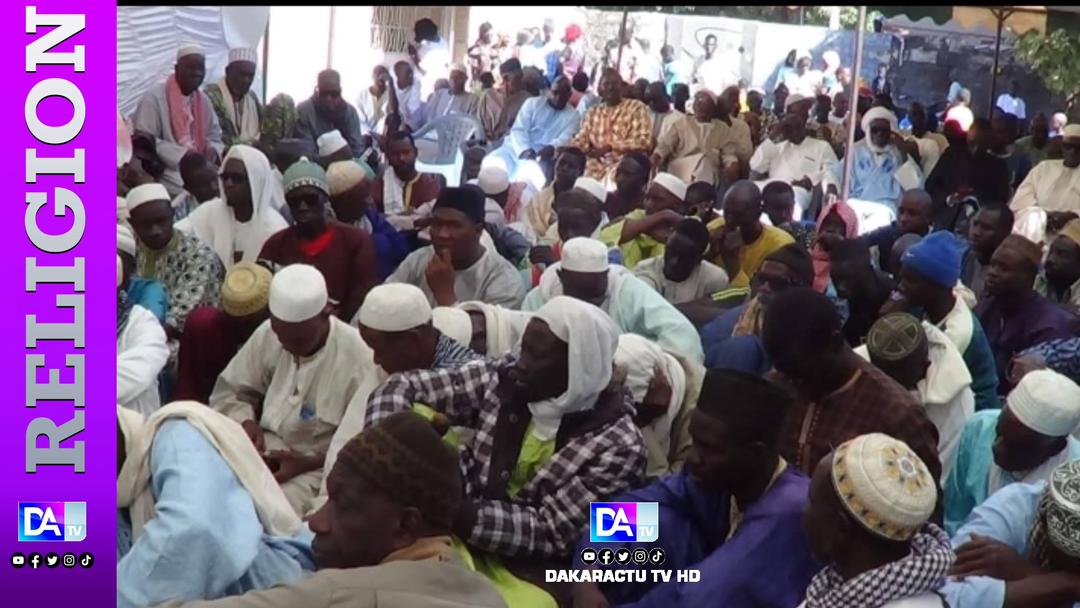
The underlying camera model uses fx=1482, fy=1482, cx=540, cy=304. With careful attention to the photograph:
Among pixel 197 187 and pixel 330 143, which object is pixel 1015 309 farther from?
pixel 197 187


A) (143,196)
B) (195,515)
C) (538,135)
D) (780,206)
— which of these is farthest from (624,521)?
(538,135)

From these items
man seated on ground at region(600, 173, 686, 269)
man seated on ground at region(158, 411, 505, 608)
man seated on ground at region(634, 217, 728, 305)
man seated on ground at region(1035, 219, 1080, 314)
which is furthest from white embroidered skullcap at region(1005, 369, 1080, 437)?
man seated on ground at region(600, 173, 686, 269)

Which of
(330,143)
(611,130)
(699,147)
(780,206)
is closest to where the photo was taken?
(780,206)

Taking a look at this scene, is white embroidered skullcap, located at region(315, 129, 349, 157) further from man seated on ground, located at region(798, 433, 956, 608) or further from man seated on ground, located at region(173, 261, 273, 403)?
man seated on ground, located at region(798, 433, 956, 608)

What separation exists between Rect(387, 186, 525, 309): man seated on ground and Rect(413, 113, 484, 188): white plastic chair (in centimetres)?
155

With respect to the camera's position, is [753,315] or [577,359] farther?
[753,315]

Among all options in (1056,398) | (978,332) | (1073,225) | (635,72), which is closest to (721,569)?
(1056,398)

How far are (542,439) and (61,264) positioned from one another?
0.97 m

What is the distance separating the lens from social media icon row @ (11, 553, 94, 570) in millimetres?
2383

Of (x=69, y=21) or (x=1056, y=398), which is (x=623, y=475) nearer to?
(x=1056, y=398)

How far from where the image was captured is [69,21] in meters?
2.32

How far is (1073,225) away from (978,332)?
1472 mm

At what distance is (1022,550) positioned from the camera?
261cm

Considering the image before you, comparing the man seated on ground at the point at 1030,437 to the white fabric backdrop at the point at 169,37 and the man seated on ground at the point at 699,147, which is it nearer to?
the man seated on ground at the point at 699,147
